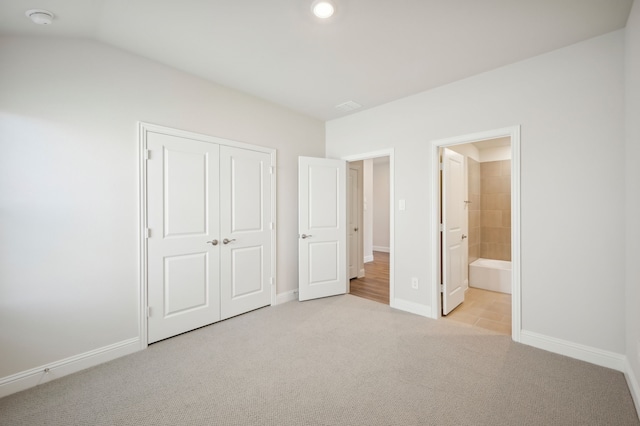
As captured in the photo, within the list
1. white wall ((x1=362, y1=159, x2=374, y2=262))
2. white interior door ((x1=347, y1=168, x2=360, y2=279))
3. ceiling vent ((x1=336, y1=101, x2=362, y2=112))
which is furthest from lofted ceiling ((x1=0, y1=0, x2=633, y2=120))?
white wall ((x1=362, y1=159, x2=374, y2=262))

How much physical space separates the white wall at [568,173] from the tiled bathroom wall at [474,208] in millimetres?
2020

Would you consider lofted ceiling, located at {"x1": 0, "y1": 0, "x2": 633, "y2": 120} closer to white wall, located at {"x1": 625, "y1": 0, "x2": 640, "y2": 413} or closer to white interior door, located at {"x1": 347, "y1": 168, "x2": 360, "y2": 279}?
white wall, located at {"x1": 625, "y1": 0, "x2": 640, "y2": 413}

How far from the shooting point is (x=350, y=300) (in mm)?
3855

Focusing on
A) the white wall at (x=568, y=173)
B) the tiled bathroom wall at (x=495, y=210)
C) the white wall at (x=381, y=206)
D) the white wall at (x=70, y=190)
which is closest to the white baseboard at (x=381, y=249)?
the white wall at (x=381, y=206)

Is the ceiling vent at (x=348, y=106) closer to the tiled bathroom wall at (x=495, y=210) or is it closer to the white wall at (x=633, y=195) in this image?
the white wall at (x=633, y=195)

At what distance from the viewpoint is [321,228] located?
13.0ft

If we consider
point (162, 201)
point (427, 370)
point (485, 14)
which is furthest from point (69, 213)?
point (485, 14)

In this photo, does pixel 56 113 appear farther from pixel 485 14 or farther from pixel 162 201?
pixel 485 14

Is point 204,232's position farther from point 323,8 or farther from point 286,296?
point 323,8

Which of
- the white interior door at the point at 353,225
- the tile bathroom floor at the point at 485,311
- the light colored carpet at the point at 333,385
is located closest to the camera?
the light colored carpet at the point at 333,385

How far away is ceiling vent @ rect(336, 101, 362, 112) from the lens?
143 inches

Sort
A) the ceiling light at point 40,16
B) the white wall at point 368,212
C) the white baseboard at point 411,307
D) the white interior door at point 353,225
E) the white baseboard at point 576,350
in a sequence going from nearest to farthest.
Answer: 1. the ceiling light at point 40,16
2. the white baseboard at point 576,350
3. the white baseboard at point 411,307
4. the white interior door at point 353,225
5. the white wall at point 368,212

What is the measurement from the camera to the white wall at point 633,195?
178cm

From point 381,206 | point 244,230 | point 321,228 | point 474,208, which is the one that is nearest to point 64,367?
point 244,230
